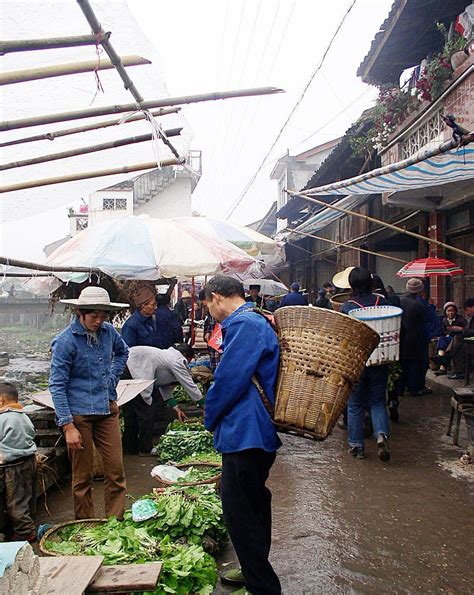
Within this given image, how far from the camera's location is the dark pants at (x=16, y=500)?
14.6 feet

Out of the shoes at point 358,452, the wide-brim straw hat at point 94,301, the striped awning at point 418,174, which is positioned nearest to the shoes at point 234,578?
the wide-brim straw hat at point 94,301

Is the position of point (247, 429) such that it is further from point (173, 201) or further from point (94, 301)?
point (173, 201)

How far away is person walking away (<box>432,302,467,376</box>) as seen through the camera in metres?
9.47

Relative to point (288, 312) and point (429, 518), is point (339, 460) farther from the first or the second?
point (288, 312)

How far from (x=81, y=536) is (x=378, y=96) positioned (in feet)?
32.1

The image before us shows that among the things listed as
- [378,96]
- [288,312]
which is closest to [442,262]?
[378,96]

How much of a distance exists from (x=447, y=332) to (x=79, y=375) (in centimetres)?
730

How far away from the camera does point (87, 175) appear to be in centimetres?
392

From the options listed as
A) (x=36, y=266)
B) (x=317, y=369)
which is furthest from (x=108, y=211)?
(x=317, y=369)

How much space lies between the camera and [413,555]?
384 cm

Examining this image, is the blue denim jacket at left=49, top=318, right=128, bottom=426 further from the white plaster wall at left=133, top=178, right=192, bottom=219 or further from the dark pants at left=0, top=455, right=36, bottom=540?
the white plaster wall at left=133, top=178, right=192, bottom=219

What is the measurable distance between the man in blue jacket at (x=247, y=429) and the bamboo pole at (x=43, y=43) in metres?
1.61

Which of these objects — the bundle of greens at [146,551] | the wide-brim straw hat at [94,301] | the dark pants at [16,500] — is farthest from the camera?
the dark pants at [16,500]

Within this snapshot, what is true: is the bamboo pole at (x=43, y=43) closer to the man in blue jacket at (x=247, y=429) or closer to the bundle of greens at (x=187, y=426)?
the man in blue jacket at (x=247, y=429)
